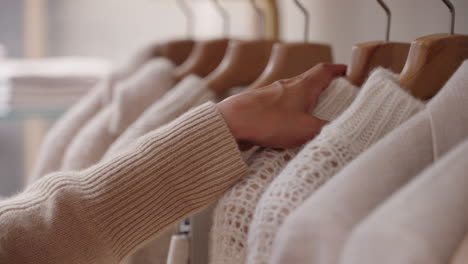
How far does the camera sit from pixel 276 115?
0.49 m

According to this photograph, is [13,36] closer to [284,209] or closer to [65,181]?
[65,181]

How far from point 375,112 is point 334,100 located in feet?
0.24

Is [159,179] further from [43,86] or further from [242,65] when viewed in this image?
[43,86]

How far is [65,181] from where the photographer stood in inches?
18.6

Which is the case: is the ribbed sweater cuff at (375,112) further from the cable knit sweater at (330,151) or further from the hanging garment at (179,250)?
the hanging garment at (179,250)

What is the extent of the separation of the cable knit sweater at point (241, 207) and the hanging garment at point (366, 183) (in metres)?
0.08

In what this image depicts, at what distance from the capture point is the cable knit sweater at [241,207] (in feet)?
1.38

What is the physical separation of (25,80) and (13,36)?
0.75 meters

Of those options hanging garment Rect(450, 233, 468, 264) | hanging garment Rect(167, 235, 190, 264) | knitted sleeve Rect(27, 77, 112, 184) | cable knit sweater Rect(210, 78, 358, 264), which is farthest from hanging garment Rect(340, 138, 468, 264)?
knitted sleeve Rect(27, 77, 112, 184)

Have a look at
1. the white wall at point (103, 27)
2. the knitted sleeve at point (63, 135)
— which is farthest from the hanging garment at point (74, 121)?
the white wall at point (103, 27)

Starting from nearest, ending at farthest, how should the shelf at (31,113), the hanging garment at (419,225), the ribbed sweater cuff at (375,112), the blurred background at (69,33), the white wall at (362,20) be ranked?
the hanging garment at (419,225) < the ribbed sweater cuff at (375,112) < the white wall at (362,20) < the shelf at (31,113) < the blurred background at (69,33)

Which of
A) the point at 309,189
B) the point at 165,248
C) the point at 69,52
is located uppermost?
the point at 69,52

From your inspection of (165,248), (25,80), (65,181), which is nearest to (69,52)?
(25,80)

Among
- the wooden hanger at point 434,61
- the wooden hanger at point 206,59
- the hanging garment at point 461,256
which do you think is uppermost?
the wooden hanger at point 206,59
